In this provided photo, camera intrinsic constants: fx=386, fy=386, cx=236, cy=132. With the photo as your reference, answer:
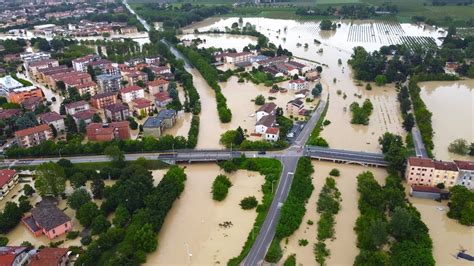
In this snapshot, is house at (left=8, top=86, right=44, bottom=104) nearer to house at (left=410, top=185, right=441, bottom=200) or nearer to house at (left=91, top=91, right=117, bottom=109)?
house at (left=91, top=91, right=117, bottom=109)

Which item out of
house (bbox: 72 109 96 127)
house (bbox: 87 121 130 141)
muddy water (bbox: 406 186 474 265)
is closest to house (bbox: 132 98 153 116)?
house (bbox: 72 109 96 127)

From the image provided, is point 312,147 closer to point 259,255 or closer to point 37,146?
point 259,255

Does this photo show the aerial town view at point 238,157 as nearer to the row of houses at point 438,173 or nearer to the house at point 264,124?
the row of houses at point 438,173

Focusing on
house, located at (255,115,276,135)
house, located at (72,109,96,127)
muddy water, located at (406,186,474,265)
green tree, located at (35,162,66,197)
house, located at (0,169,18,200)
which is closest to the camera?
muddy water, located at (406,186,474,265)

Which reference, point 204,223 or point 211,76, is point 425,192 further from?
point 211,76

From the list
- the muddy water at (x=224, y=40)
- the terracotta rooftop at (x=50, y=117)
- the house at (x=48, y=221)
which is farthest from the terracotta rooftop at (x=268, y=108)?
the muddy water at (x=224, y=40)
